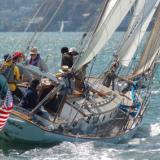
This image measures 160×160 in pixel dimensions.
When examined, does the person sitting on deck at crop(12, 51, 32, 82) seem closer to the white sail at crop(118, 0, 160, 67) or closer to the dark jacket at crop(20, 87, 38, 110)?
the dark jacket at crop(20, 87, 38, 110)

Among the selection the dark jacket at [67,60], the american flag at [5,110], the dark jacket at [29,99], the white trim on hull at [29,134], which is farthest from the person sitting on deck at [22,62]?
the american flag at [5,110]

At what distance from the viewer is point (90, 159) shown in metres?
22.3

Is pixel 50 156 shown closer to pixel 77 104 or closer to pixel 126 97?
pixel 77 104

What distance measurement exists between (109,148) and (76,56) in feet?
14.2

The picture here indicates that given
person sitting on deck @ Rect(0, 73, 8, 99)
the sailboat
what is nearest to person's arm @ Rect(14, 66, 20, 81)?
the sailboat

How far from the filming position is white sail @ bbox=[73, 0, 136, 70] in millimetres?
24858

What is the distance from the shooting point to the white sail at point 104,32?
81.6ft

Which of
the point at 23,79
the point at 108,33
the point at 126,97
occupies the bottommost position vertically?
the point at 126,97

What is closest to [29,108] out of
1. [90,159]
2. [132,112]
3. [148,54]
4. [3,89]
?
[3,89]

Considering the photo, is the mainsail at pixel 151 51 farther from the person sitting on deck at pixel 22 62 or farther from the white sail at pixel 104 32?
the person sitting on deck at pixel 22 62

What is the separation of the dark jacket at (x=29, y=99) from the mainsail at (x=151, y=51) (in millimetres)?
10292

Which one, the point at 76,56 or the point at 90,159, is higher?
the point at 76,56

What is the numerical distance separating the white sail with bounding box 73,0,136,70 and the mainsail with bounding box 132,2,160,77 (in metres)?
5.58

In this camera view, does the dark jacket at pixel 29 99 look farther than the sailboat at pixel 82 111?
Yes
